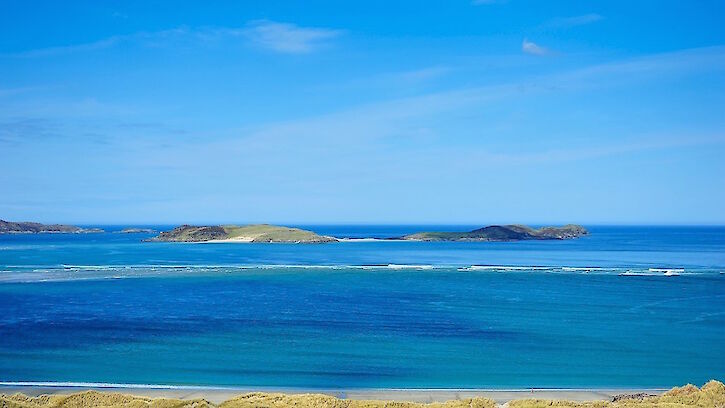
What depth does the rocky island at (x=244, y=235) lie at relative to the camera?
175 meters

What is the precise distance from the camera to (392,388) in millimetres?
24281

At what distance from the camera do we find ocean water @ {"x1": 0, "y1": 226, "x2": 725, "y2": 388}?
26953mm

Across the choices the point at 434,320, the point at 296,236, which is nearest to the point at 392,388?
the point at 434,320

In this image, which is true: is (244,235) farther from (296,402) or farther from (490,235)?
(296,402)

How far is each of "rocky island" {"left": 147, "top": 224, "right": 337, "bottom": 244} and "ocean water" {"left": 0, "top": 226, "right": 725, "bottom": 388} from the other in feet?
334

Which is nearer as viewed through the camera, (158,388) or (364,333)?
(158,388)

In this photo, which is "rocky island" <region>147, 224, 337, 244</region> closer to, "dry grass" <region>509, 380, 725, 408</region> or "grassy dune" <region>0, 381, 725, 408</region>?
"grassy dune" <region>0, 381, 725, 408</region>

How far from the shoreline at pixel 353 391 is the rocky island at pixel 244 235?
146901 mm

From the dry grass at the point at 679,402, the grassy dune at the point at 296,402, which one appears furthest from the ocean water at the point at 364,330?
the grassy dune at the point at 296,402

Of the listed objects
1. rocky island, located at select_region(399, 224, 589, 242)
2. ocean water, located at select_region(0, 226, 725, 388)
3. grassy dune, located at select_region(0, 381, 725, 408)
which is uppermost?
rocky island, located at select_region(399, 224, 589, 242)

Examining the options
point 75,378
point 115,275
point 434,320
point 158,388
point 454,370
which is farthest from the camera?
point 115,275

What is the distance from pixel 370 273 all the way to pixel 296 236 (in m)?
99.4

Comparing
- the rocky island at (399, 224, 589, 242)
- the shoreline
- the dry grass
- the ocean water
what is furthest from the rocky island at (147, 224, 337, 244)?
the dry grass

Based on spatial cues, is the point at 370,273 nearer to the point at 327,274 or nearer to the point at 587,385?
the point at 327,274
